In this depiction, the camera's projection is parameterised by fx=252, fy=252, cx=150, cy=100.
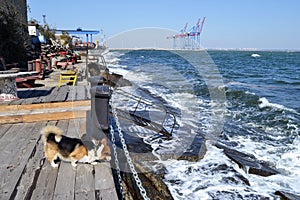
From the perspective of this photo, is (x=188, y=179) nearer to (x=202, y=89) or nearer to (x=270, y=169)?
(x=270, y=169)

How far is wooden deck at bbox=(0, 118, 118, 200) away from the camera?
2229 millimetres

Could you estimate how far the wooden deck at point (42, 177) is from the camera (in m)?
2.23

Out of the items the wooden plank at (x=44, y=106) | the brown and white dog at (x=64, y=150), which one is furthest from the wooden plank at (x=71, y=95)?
the brown and white dog at (x=64, y=150)

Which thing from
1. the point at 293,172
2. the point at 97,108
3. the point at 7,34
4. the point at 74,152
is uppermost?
the point at 7,34

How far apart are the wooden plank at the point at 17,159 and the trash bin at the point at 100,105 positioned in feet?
2.84

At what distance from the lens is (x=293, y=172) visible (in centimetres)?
582

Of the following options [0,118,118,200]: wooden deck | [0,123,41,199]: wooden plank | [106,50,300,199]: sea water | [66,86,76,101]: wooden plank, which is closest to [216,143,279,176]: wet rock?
[106,50,300,199]: sea water

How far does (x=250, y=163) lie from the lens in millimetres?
5953

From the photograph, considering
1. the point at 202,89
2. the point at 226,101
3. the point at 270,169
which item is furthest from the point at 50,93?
the point at 202,89

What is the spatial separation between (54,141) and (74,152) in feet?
0.79

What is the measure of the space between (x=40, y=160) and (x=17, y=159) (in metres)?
0.27

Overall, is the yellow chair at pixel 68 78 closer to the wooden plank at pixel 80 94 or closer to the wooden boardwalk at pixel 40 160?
the wooden plank at pixel 80 94

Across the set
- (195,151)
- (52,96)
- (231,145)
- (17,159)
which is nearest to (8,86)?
(52,96)

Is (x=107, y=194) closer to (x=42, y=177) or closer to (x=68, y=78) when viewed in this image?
(x=42, y=177)
